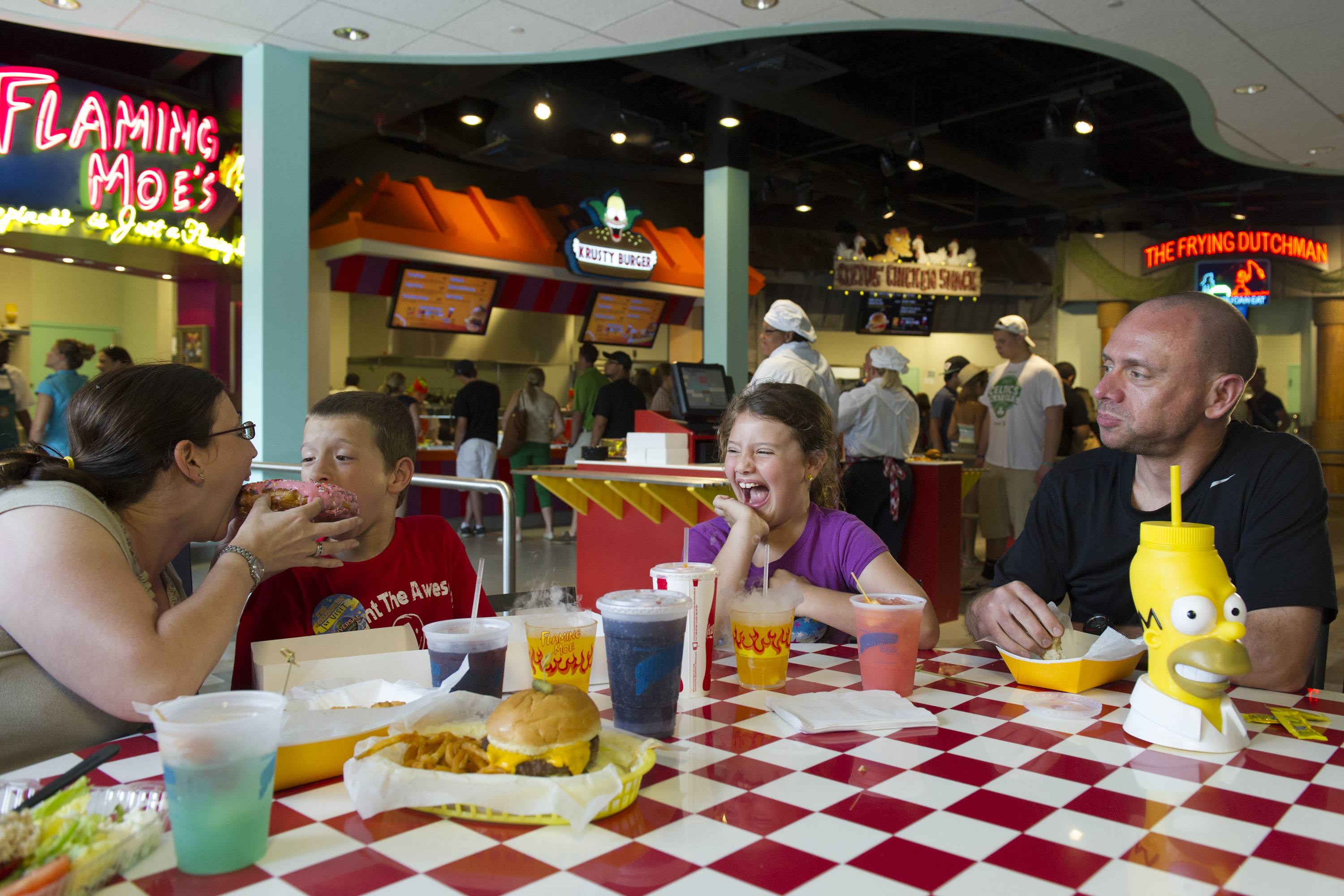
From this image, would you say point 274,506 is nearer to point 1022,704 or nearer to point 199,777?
point 199,777

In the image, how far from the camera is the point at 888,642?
1493mm

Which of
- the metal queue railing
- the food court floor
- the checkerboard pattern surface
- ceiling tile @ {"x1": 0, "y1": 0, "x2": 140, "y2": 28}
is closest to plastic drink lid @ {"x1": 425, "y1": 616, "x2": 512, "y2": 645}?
the checkerboard pattern surface

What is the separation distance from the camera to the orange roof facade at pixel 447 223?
862 centimetres

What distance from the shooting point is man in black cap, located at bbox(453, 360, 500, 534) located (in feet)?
27.5

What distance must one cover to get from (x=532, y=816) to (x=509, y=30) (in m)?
4.65

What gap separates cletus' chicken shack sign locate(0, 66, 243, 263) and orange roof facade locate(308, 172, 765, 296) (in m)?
1.07

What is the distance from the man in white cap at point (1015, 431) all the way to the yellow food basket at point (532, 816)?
18.1 ft

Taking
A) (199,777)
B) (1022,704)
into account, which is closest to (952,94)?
(1022,704)

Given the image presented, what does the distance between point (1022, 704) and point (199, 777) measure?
118cm

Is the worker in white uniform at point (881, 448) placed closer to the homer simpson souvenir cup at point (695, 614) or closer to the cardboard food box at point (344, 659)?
the homer simpson souvenir cup at point (695, 614)

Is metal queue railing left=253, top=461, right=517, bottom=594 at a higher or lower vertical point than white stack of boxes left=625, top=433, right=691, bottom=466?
lower

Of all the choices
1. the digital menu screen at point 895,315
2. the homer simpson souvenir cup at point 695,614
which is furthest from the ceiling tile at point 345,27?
the digital menu screen at point 895,315

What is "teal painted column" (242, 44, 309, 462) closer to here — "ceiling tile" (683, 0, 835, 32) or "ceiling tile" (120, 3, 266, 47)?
"ceiling tile" (120, 3, 266, 47)

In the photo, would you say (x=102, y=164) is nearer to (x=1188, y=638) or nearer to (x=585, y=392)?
(x=585, y=392)
